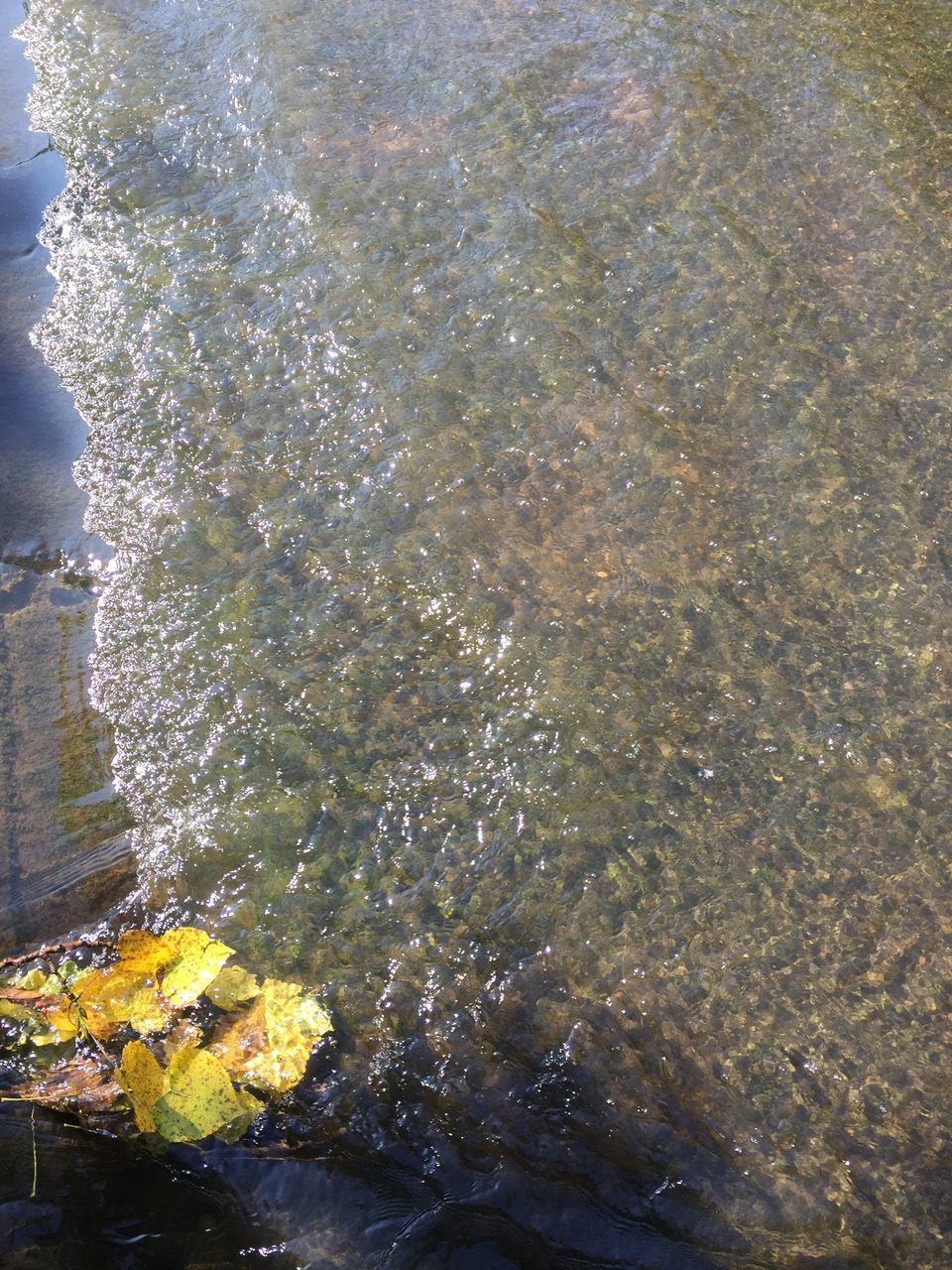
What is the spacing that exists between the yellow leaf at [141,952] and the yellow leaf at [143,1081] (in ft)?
0.39

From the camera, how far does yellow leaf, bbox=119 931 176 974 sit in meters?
1.47

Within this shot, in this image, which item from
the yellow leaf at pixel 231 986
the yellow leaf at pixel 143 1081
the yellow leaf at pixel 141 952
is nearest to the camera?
the yellow leaf at pixel 143 1081

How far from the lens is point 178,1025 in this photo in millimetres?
1604

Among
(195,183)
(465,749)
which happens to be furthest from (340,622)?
(195,183)

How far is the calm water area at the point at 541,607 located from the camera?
1487mm

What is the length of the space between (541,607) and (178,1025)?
936 mm

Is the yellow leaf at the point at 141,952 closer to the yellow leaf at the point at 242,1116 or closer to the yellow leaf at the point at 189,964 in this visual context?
the yellow leaf at the point at 189,964

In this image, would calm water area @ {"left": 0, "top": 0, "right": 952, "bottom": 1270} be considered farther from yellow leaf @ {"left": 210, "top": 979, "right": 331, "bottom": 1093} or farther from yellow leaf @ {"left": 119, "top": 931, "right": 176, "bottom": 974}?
yellow leaf @ {"left": 119, "top": 931, "right": 176, "bottom": 974}

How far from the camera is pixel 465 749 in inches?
73.8

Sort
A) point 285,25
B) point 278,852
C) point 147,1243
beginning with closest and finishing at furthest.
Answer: point 147,1243 < point 278,852 < point 285,25

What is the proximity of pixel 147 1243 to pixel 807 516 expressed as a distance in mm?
1642

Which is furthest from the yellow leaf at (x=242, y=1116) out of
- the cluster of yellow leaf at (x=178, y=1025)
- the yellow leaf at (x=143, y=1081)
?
the yellow leaf at (x=143, y=1081)

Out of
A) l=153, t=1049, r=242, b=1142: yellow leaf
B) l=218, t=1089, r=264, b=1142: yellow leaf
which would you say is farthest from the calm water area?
l=153, t=1049, r=242, b=1142: yellow leaf

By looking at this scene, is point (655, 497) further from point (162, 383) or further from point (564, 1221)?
point (564, 1221)
